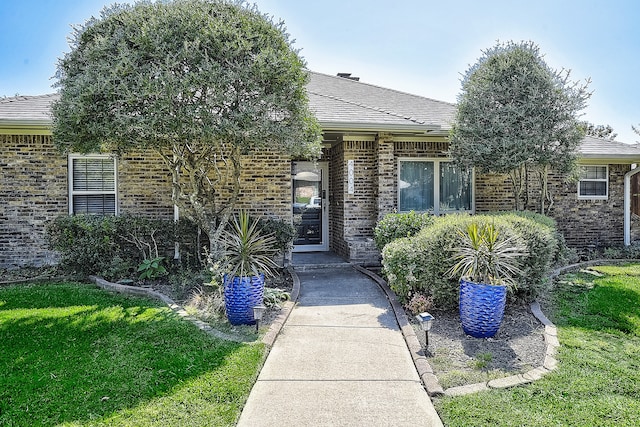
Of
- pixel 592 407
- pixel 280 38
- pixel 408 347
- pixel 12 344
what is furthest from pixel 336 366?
pixel 280 38

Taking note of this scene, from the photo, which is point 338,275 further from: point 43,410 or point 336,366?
point 43,410

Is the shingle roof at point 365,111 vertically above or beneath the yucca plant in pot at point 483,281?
above

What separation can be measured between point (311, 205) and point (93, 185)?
521 cm

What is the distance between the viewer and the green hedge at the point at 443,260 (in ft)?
18.7

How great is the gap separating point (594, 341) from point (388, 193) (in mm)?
5252

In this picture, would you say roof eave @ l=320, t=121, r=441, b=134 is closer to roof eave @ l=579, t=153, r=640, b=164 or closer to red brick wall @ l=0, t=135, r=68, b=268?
roof eave @ l=579, t=153, r=640, b=164

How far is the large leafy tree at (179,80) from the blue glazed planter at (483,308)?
3631mm

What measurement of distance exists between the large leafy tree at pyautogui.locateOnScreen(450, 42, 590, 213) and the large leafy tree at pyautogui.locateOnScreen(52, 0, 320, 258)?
4361 mm

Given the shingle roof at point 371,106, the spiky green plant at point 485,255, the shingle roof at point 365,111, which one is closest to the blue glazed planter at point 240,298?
the spiky green plant at point 485,255

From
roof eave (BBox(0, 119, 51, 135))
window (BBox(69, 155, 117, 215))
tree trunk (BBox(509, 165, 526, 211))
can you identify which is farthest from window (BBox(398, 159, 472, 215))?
roof eave (BBox(0, 119, 51, 135))

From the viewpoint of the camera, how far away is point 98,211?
350 inches

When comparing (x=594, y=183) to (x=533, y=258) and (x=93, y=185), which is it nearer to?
(x=533, y=258)

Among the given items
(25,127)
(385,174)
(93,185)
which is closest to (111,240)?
(93,185)

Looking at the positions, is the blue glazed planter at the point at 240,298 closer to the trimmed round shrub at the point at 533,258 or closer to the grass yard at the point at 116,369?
the grass yard at the point at 116,369
